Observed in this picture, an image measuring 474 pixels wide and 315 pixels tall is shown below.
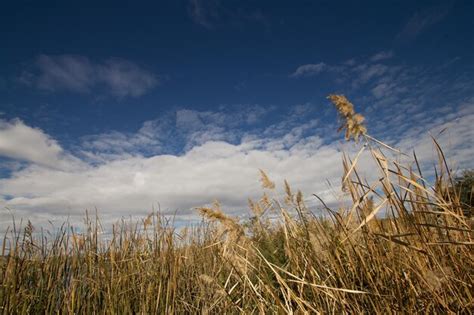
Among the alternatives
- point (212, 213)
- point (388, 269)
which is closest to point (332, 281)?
point (388, 269)

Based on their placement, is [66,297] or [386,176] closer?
[386,176]

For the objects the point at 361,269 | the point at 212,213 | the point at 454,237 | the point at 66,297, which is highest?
the point at 212,213

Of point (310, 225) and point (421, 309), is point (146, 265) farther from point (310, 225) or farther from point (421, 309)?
point (421, 309)

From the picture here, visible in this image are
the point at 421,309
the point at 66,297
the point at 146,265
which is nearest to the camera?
the point at 421,309

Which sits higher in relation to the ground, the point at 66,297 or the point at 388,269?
the point at 388,269

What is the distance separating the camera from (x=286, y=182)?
4.27 m

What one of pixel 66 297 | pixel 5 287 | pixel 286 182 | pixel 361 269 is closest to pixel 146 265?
pixel 66 297

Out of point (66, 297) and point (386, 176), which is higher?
point (386, 176)

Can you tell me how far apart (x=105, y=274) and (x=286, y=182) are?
9.17 ft

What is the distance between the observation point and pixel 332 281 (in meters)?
2.34

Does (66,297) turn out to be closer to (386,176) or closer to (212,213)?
(212,213)

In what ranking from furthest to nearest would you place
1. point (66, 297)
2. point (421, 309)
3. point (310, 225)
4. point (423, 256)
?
point (66, 297) → point (310, 225) → point (423, 256) → point (421, 309)

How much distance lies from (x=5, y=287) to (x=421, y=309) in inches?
184

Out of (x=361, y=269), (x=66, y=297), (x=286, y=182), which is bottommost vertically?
(x=66, y=297)
